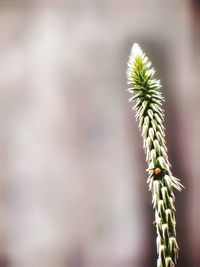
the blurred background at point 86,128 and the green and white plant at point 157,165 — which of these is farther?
the blurred background at point 86,128

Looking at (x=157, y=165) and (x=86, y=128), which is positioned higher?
(x=86, y=128)

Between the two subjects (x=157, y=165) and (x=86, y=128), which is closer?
(x=157, y=165)

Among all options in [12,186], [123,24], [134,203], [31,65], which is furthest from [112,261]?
[123,24]

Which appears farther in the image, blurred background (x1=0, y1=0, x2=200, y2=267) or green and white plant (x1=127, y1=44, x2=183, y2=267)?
blurred background (x1=0, y1=0, x2=200, y2=267)

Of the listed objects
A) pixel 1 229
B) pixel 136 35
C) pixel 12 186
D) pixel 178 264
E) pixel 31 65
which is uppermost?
pixel 136 35

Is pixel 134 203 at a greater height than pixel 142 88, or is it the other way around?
pixel 142 88

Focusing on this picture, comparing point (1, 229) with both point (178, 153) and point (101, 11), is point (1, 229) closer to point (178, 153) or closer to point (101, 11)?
point (178, 153)

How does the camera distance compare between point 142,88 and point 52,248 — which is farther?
point 52,248

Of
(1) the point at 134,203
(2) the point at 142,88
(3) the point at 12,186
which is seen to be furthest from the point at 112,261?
(2) the point at 142,88
